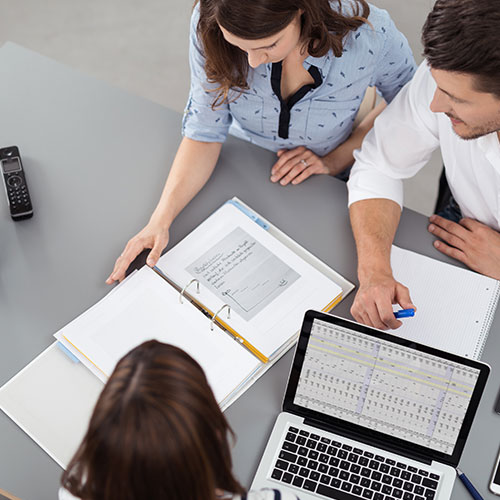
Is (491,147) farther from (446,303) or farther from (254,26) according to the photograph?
(254,26)

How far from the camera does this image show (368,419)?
1.10 meters

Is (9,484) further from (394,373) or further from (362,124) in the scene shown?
(362,124)

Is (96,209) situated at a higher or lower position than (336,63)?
lower

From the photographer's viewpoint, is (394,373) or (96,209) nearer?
(394,373)

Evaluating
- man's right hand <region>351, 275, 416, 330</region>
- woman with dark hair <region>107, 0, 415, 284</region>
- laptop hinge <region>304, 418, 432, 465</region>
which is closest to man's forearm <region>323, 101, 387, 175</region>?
woman with dark hair <region>107, 0, 415, 284</region>

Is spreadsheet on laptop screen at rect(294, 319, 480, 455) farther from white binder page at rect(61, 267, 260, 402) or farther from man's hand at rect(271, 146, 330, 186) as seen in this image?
man's hand at rect(271, 146, 330, 186)

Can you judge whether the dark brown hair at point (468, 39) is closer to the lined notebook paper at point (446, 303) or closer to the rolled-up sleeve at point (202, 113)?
the lined notebook paper at point (446, 303)

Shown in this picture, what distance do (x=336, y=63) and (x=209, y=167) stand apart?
1.13 feet

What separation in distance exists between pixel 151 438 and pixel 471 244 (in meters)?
0.87

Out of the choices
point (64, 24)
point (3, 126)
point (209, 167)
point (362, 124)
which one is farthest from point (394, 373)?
point (64, 24)

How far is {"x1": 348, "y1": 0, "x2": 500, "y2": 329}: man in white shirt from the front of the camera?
1.06 meters

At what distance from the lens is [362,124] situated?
5.34ft

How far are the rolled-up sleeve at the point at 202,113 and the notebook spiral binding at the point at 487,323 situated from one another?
2.16 feet

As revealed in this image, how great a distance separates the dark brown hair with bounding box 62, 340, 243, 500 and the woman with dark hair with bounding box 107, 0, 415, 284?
0.55 m
